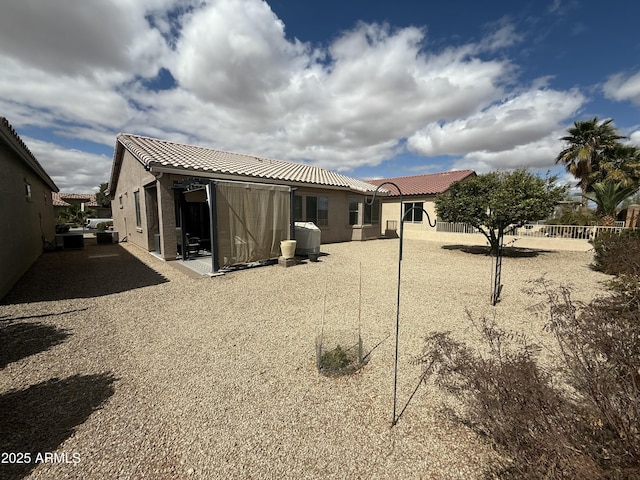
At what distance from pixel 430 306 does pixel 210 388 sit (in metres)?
4.31

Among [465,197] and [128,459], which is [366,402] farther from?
[465,197]

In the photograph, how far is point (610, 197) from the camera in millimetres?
14055

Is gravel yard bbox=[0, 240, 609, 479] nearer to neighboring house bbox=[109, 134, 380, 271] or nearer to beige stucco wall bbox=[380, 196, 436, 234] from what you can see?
neighboring house bbox=[109, 134, 380, 271]

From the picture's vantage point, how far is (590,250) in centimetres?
1228

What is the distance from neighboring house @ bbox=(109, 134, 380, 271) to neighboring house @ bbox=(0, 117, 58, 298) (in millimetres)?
2896

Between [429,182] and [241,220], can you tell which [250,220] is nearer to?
[241,220]

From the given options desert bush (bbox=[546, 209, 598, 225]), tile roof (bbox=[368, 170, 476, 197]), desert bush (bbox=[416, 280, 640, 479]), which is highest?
tile roof (bbox=[368, 170, 476, 197])

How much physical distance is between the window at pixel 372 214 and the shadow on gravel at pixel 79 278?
11808mm

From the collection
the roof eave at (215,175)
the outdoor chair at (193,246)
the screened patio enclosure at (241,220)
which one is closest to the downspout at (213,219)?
the screened patio enclosure at (241,220)

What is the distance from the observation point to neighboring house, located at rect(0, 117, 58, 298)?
6199 millimetres

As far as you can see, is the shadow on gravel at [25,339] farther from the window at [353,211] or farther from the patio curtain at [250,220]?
the window at [353,211]

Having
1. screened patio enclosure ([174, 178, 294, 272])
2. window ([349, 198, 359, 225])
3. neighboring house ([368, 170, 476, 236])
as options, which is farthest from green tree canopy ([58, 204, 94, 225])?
neighboring house ([368, 170, 476, 236])

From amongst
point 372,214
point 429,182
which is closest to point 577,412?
point 372,214

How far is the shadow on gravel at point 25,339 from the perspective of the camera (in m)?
3.55
